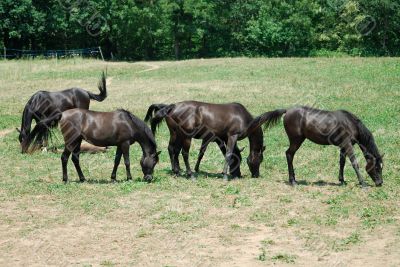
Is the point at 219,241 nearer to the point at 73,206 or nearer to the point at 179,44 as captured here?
the point at 73,206

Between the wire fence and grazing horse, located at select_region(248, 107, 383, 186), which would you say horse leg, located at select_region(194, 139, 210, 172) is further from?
the wire fence

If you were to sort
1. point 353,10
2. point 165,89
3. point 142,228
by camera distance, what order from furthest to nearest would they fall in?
point 353,10
point 165,89
point 142,228

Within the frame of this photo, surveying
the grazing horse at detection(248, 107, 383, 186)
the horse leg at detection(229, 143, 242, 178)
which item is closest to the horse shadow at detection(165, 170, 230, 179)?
the horse leg at detection(229, 143, 242, 178)

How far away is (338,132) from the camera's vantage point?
15070 millimetres

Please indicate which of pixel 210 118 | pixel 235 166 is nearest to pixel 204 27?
pixel 210 118

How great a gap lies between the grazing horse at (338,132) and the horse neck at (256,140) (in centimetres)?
56

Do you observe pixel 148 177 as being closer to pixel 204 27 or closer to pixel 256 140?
pixel 256 140

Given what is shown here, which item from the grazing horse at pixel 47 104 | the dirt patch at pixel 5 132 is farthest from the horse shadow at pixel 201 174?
the dirt patch at pixel 5 132

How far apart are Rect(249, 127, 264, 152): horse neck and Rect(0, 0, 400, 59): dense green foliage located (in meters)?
45.4

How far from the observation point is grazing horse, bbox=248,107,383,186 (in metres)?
14.9

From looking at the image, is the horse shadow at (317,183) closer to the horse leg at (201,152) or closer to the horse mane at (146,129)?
the horse leg at (201,152)

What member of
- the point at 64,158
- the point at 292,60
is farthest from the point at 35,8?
the point at 64,158

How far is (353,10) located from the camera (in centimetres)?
5941

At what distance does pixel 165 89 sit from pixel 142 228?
23779 mm
